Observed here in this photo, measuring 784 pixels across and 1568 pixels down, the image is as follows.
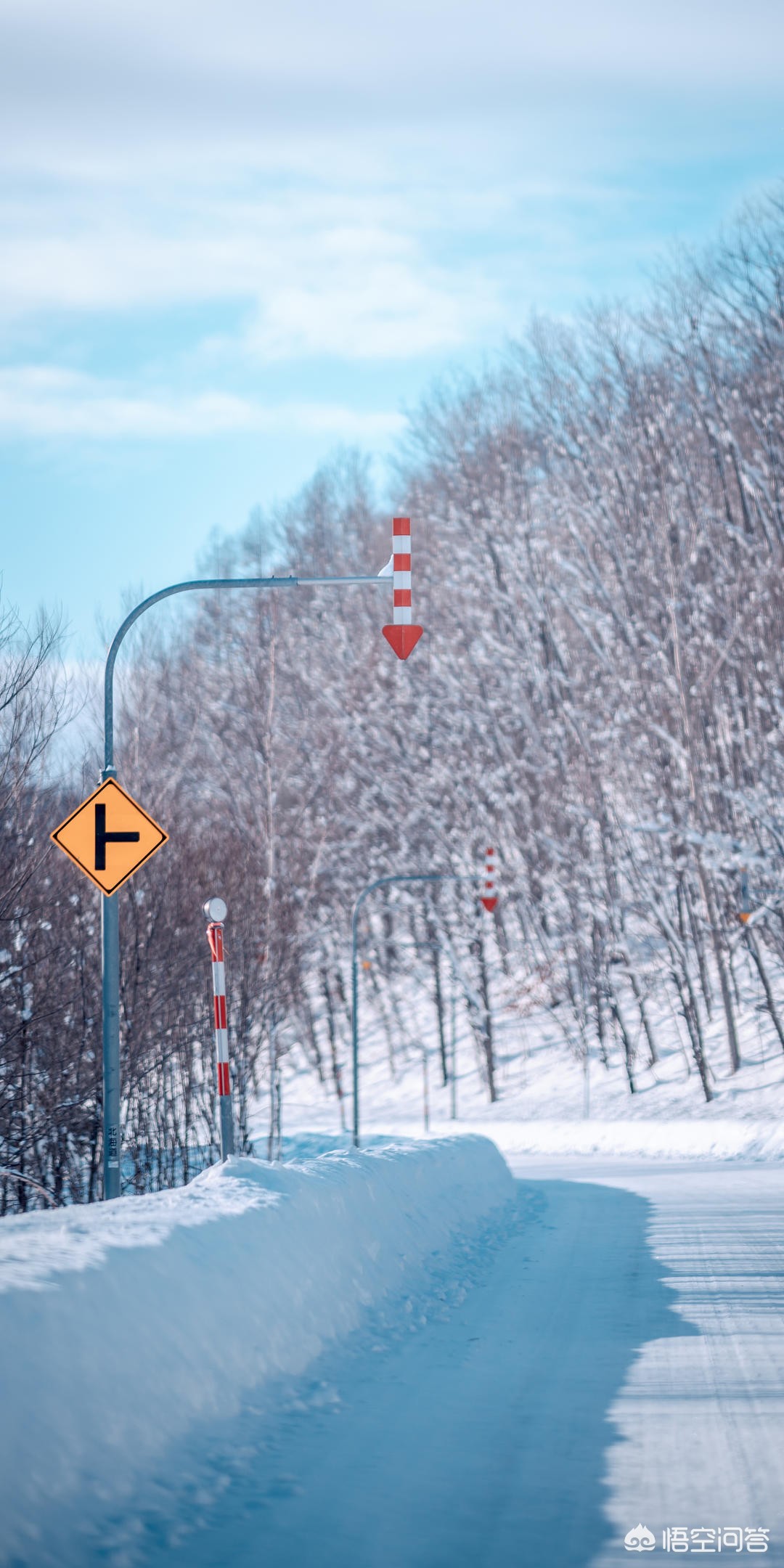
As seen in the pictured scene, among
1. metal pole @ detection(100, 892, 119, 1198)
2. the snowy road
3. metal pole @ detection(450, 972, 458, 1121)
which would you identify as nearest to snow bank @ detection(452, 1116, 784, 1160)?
metal pole @ detection(450, 972, 458, 1121)

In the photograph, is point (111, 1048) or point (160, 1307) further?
point (111, 1048)

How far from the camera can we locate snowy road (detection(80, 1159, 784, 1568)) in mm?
4711

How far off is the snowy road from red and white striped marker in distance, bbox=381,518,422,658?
182 inches

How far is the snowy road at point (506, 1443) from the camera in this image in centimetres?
471

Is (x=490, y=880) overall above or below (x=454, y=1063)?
above

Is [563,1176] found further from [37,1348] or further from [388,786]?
[388,786]

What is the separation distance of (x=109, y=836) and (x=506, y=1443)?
20.8 ft

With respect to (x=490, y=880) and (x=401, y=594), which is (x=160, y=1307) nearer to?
(x=401, y=594)

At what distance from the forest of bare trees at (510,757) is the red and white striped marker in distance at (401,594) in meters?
12.6

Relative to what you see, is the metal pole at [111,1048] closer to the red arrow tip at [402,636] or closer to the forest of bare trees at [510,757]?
the red arrow tip at [402,636]

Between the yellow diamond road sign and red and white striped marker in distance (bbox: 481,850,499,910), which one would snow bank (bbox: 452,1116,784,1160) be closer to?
red and white striped marker in distance (bbox: 481,850,499,910)

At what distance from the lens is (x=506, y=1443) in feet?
19.5

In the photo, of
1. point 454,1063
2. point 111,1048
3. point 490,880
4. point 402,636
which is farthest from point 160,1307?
point 454,1063

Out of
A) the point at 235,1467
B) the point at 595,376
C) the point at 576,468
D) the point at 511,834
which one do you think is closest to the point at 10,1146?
the point at 235,1467
